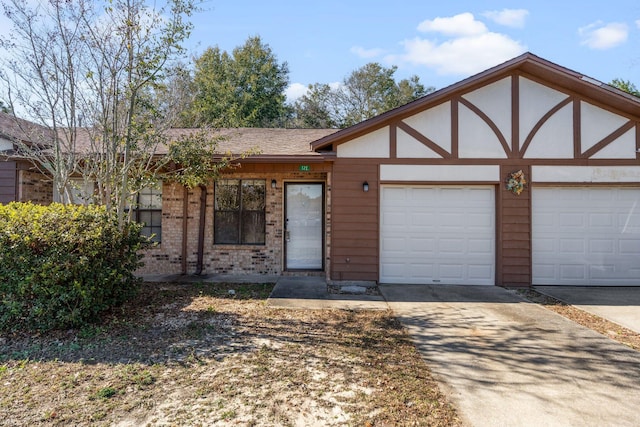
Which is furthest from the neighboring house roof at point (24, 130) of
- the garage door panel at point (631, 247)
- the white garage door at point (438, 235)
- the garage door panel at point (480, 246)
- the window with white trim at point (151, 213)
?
the garage door panel at point (631, 247)

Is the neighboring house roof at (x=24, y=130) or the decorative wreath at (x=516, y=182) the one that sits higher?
the neighboring house roof at (x=24, y=130)

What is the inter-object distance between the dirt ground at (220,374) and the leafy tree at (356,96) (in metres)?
23.1

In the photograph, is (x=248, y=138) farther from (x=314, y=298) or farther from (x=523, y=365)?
(x=523, y=365)

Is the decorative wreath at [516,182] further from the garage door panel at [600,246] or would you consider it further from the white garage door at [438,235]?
the garage door panel at [600,246]

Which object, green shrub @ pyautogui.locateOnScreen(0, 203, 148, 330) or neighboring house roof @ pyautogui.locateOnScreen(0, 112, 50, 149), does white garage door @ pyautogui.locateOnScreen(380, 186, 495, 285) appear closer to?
green shrub @ pyautogui.locateOnScreen(0, 203, 148, 330)

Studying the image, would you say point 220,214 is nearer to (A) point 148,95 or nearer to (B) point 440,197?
(A) point 148,95

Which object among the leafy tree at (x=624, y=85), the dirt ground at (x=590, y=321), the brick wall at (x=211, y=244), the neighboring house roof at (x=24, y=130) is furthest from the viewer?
the leafy tree at (x=624, y=85)

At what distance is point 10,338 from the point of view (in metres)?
4.44

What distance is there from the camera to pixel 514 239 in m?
7.93

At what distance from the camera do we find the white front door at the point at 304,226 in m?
8.88

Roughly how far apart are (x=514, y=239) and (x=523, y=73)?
3573 mm

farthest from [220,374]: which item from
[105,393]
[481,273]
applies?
[481,273]

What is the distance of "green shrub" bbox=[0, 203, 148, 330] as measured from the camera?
4453mm

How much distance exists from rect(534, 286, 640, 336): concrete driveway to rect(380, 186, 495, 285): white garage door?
1351mm
